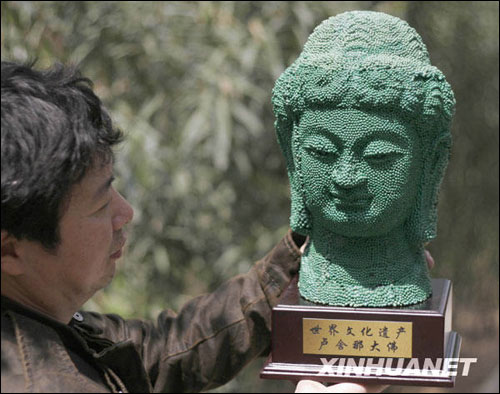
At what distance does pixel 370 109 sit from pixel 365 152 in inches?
3.7

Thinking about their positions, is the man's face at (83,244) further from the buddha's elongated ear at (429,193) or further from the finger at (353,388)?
the buddha's elongated ear at (429,193)

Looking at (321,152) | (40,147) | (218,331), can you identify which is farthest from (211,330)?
(40,147)

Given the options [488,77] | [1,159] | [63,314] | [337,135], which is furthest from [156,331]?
[488,77]

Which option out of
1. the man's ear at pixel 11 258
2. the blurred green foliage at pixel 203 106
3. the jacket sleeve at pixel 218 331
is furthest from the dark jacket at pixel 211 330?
the blurred green foliage at pixel 203 106

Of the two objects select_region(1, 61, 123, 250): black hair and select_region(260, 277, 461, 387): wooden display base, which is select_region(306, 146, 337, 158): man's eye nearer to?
select_region(260, 277, 461, 387): wooden display base

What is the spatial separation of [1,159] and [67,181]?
115 mm

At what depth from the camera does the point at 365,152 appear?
1678 mm

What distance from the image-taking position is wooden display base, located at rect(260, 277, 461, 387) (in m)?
1.64

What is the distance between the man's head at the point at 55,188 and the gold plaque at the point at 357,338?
1.57 ft

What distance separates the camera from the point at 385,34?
1696 millimetres

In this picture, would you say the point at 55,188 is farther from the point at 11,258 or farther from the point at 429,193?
the point at 429,193

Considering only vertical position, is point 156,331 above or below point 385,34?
below

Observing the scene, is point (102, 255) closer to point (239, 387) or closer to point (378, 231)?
point (378, 231)

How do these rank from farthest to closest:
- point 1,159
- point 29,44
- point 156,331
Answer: point 29,44, point 156,331, point 1,159
